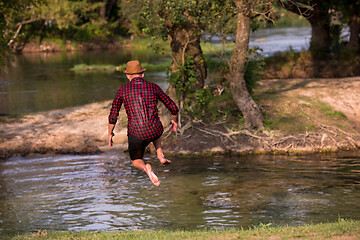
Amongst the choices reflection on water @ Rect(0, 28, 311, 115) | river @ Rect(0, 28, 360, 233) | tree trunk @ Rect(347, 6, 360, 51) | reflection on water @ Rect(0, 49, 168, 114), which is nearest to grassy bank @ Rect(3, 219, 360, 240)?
river @ Rect(0, 28, 360, 233)

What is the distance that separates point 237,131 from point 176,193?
5.21 meters

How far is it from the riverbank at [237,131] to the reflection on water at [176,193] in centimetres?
67

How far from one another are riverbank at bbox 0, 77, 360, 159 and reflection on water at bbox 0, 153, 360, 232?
2.21ft

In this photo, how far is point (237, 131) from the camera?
17.6m

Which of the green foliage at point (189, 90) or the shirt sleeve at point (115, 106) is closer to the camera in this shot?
the shirt sleeve at point (115, 106)

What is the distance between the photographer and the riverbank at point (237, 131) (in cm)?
1728

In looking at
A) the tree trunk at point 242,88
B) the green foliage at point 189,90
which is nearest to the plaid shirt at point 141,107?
the tree trunk at point 242,88

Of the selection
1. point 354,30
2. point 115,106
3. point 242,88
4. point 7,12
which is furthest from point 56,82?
point 115,106

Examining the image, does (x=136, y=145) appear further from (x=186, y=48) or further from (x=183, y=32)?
(x=186, y=48)

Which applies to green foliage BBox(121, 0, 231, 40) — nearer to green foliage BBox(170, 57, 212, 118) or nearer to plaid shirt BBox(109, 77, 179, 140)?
green foliage BBox(170, 57, 212, 118)

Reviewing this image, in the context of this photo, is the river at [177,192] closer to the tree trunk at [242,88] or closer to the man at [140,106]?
the tree trunk at [242,88]

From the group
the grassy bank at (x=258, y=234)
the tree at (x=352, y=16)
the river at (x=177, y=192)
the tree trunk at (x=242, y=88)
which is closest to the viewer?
the grassy bank at (x=258, y=234)

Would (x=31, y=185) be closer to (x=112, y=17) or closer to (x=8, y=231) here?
(x=8, y=231)

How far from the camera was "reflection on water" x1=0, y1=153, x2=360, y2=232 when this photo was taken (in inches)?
419
